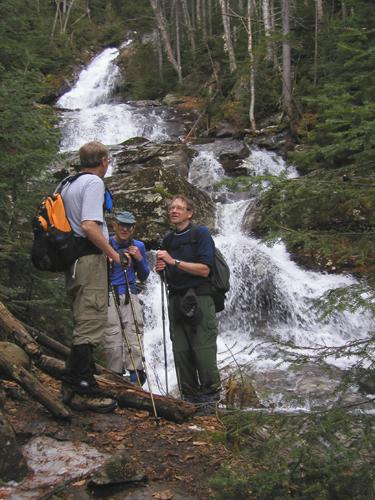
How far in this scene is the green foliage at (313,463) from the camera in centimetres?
221

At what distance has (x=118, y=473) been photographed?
2.87m

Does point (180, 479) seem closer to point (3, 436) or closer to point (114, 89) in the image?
point (3, 436)

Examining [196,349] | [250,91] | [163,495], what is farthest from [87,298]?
[250,91]

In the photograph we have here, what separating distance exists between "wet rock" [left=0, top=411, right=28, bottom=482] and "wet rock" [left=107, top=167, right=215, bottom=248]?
850 cm

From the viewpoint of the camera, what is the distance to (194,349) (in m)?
4.54

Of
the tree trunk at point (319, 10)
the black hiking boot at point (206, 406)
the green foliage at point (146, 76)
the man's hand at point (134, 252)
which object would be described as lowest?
the black hiking boot at point (206, 406)

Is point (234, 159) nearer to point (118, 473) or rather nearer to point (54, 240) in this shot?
point (54, 240)

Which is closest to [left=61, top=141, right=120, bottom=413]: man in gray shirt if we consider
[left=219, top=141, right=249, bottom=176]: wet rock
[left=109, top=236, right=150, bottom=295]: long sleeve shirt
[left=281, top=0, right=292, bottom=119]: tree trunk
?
[left=109, top=236, right=150, bottom=295]: long sleeve shirt

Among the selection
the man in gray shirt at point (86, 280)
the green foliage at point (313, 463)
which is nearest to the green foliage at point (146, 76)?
the man in gray shirt at point (86, 280)

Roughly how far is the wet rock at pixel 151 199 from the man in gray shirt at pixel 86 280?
24.6 feet

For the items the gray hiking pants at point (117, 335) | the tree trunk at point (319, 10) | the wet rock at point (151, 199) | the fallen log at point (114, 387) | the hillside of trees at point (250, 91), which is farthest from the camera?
the tree trunk at point (319, 10)

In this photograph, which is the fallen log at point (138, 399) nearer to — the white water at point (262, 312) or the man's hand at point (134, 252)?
the man's hand at point (134, 252)

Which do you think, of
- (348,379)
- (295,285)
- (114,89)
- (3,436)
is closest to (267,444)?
(348,379)

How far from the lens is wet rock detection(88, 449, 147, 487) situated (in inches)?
110
